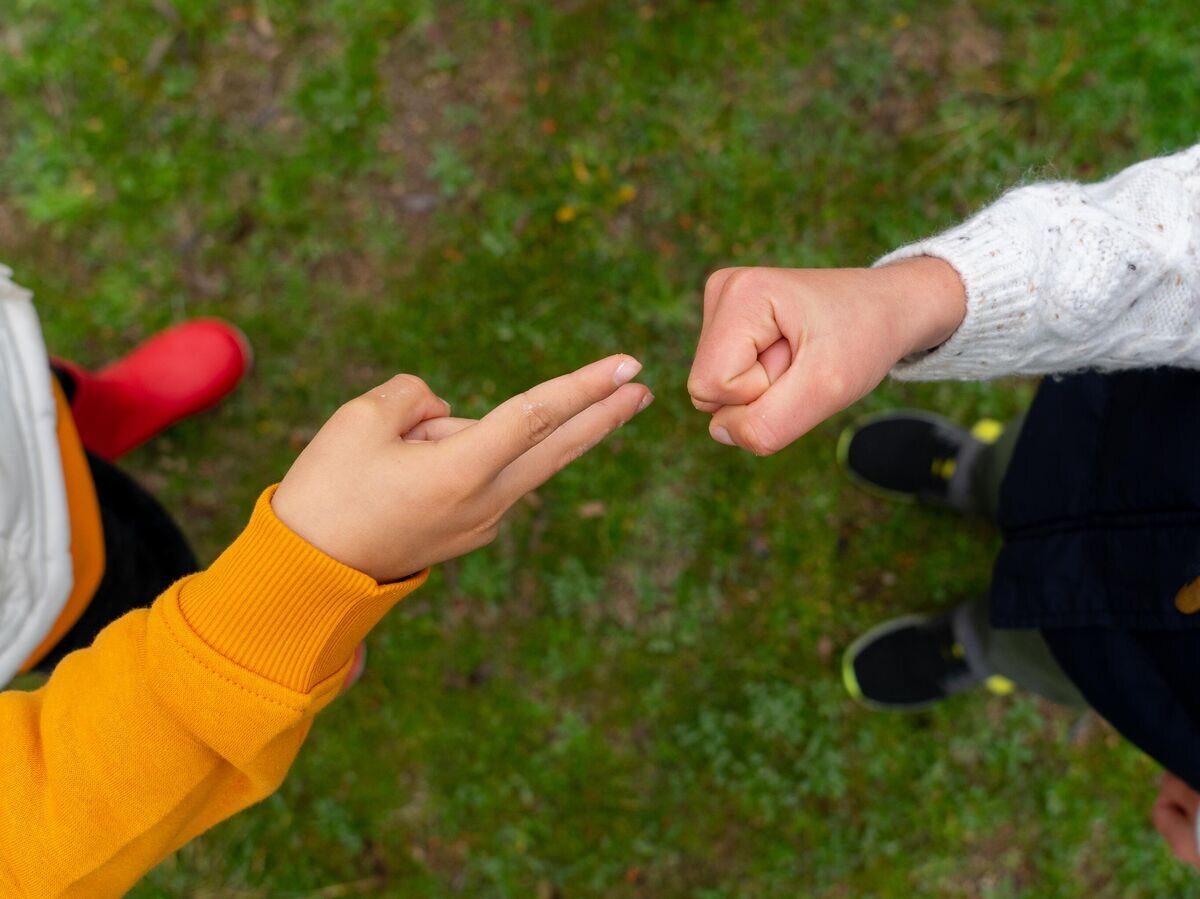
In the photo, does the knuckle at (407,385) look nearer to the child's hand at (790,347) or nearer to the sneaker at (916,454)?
the child's hand at (790,347)

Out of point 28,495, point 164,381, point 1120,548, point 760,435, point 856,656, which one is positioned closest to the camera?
point 760,435

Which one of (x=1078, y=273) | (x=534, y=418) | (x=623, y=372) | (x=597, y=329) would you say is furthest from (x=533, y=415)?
(x=597, y=329)

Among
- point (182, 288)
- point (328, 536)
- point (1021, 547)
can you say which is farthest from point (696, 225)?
point (328, 536)

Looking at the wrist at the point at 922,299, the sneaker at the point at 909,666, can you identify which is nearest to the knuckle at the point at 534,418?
the wrist at the point at 922,299

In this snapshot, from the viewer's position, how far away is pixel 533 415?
4.30 ft

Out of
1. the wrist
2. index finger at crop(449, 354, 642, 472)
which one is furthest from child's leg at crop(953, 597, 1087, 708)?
index finger at crop(449, 354, 642, 472)

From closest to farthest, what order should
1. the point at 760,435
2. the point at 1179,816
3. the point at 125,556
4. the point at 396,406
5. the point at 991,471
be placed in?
Answer: the point at 760,435
the point at 396,406
the point at 1179,816
the point at 125,556
the point at 991,471

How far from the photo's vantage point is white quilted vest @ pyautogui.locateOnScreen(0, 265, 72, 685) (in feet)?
5.04

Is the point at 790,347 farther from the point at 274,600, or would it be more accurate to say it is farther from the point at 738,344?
the point at 274,600

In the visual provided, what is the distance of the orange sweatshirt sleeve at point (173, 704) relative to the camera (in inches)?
51.0

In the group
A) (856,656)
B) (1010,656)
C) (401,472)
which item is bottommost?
(856,656)

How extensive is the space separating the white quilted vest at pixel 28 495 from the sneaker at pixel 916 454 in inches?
92.6

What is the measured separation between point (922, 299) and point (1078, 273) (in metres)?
0.27

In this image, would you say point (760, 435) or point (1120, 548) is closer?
point (760, 435)
